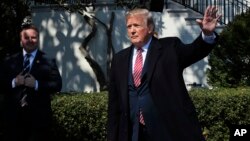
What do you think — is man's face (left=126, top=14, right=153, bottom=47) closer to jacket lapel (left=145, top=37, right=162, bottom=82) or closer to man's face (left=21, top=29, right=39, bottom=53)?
jacket lapel (left=145, top=37, right=162, bottom=82)

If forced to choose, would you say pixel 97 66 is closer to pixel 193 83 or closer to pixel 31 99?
pixel 193 83

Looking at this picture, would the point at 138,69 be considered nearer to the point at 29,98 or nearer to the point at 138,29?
the point at 138,29

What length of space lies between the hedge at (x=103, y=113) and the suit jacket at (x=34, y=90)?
7.27 feet

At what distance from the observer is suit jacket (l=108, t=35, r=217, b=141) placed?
4.03 meters

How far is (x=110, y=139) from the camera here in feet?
14.0

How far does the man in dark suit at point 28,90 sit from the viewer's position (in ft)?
16.1

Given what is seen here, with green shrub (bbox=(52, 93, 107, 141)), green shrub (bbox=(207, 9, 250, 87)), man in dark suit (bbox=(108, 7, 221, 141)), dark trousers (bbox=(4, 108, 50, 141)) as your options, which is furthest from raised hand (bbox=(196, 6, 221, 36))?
green shrub (bbox=(207, 9, 250, 87))

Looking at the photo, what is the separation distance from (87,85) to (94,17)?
177cm

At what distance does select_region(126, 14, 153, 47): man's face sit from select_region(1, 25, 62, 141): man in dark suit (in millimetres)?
1131

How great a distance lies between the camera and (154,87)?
4066 mm

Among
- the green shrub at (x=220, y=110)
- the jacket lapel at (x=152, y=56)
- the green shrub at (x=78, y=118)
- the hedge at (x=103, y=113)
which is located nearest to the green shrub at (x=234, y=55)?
the hedge at (x=103, y=113)

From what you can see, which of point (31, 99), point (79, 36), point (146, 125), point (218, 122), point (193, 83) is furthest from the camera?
point (79, 36)

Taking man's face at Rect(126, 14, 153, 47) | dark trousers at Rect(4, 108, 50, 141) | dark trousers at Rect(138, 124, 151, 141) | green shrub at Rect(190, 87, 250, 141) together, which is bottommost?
green shrub at Rect(190, 87, 250, 141)

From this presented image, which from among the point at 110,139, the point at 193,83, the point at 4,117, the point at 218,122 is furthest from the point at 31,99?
the point at 193,83
